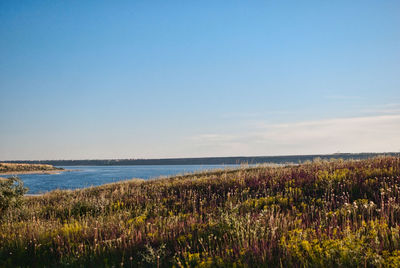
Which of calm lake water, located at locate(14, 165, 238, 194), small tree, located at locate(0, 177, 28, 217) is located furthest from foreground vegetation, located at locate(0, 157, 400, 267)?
calm lake water, located at locate(14, 165, 238, 194)

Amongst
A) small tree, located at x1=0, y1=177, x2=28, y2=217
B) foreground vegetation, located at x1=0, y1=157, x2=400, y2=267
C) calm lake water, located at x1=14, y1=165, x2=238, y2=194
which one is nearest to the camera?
foreground vegetation, located at x1=0, y1=157, x2=400, y2=267

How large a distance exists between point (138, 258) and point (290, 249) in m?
2.52

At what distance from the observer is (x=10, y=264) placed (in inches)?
221

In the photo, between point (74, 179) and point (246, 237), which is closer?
point (246, 237)

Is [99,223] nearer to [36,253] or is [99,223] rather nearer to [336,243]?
[36,253]

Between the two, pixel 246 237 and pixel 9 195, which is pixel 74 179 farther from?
pixel 246 237

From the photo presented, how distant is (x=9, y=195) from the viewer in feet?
38.5

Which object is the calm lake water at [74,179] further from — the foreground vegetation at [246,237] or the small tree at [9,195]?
the foreground vegetation at [246,237]

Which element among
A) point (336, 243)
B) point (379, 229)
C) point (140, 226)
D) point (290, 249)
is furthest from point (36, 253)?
point (379, 229)

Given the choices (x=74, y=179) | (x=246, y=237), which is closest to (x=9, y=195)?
(x=246, y=237)

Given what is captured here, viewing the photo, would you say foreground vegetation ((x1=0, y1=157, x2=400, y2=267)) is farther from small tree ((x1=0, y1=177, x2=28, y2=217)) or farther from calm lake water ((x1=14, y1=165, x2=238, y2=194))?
calm lake water ((x1=14, y1=165, x2=238, y2=194))

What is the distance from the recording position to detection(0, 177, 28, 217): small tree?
11.4 m

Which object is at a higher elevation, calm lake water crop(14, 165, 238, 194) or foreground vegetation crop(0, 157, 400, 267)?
foreground vegetation crop(0, 157, 400, 267)

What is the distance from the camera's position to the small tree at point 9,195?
11411 mm
